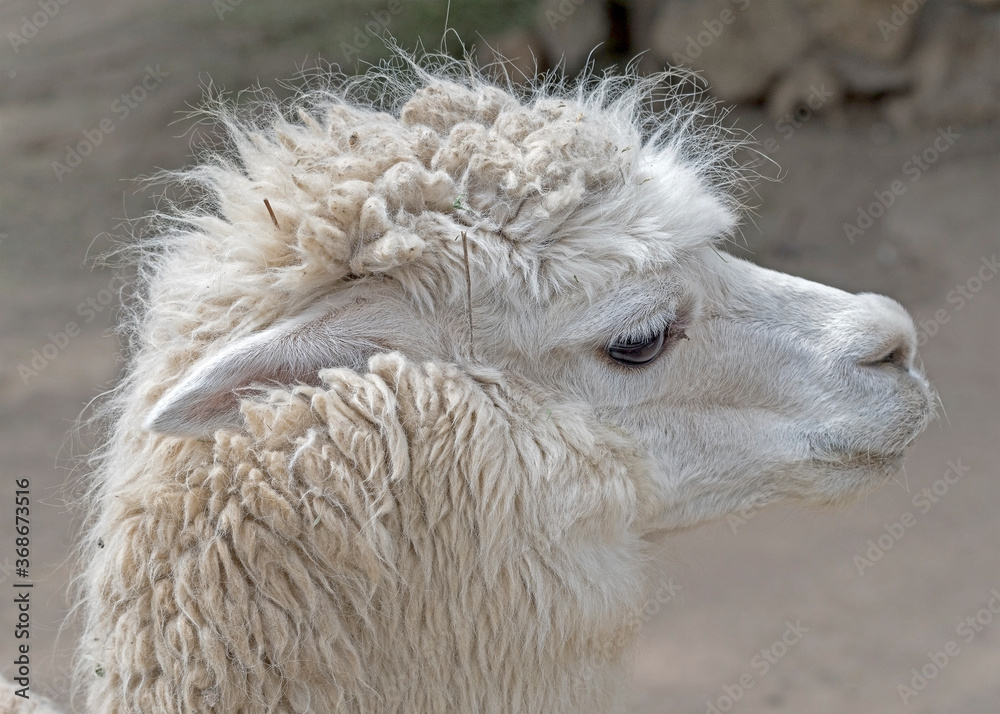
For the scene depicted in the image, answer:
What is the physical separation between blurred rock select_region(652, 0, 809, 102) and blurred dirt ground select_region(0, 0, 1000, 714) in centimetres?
32

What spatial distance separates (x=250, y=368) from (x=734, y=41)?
22.9 feet

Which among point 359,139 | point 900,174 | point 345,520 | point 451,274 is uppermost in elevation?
point 359,139

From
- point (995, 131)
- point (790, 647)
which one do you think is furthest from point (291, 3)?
point (790, 647)

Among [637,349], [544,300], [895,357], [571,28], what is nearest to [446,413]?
[544,300]

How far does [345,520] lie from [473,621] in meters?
0.33

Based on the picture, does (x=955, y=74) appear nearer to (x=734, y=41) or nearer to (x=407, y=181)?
(x=734, y=41)

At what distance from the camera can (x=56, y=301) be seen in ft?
22.4

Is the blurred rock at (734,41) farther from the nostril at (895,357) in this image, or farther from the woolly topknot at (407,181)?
the woolly topknot at (407,181)

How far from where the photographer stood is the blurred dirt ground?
4328 millimetres

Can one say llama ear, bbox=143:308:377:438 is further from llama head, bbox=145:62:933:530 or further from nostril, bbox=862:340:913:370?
nostril, bbox=862:340:913:370

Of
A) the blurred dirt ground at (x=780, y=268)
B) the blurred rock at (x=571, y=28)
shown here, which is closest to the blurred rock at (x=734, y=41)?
the blurred dirt ground at (x=780, y=268)

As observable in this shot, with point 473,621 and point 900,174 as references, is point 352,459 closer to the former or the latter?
point 473,621

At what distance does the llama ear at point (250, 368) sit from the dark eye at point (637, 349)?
0.49 m

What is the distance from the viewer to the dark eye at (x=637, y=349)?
6.10ft
